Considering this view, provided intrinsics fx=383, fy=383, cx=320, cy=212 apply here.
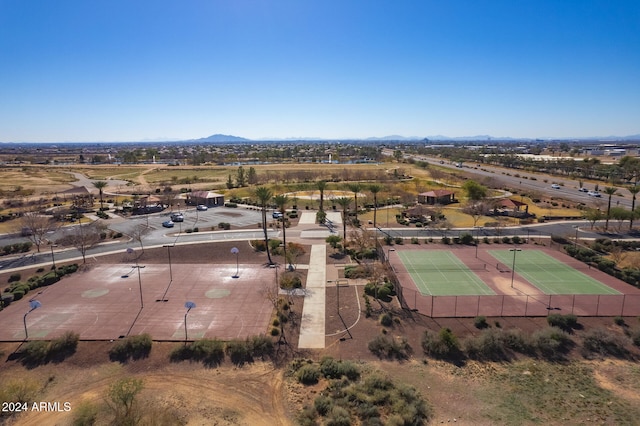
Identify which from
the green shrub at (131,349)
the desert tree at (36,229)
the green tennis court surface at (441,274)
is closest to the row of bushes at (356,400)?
the green shrub at (131,349)

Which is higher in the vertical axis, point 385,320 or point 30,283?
point 30,283

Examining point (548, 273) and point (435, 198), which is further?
point (435, 198)

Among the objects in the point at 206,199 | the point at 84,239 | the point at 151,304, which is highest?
the point at 206,199

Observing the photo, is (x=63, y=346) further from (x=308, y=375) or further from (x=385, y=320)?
(x=385, y=320)

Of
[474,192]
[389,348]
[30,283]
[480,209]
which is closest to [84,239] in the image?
[30,283]

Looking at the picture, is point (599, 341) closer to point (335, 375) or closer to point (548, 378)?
point (548, 378)

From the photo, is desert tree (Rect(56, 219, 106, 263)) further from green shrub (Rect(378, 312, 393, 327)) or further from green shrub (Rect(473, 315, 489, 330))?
green shrub (Rect(473, 315, 489, 330))

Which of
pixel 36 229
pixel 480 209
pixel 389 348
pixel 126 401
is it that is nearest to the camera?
pixel 126 401
